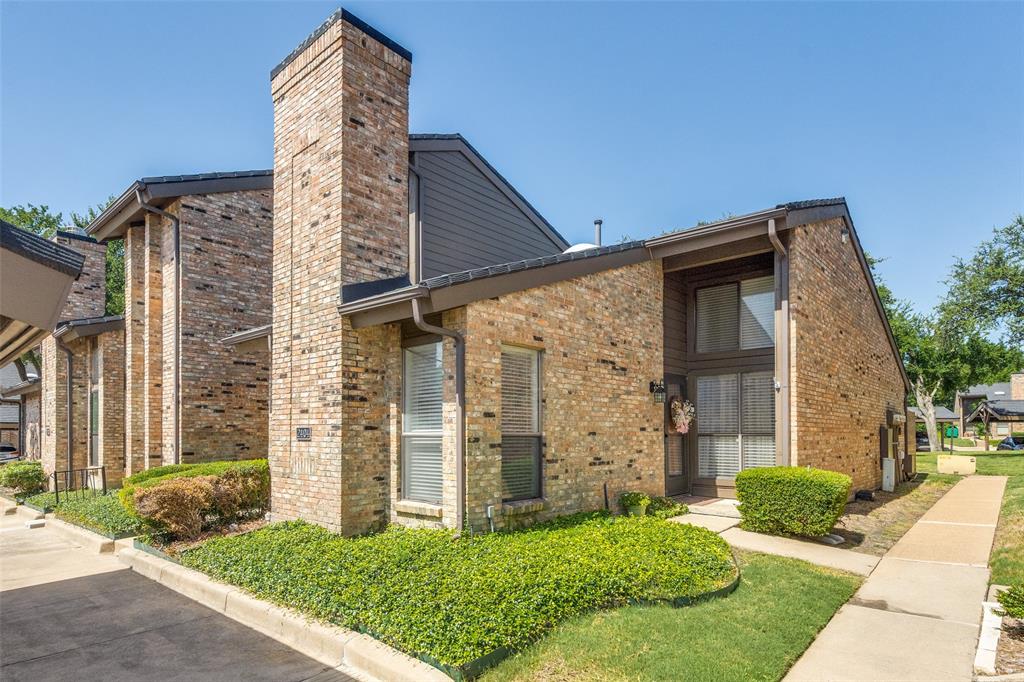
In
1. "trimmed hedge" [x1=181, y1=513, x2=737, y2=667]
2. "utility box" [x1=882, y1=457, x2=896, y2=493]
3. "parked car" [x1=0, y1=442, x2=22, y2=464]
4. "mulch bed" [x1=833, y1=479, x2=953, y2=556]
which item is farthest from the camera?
"parked car" [x1=0, y1=442, x2=22, y2=464]

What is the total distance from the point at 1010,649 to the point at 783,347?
18.6 feet

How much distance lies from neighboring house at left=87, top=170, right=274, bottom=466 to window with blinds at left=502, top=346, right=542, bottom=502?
779 cm

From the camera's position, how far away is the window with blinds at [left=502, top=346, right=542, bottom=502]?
24.6ft

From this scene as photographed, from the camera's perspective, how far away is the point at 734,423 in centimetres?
1133

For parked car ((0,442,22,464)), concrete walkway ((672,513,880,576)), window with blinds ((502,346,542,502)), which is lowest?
parked car ((0,442,22,464))

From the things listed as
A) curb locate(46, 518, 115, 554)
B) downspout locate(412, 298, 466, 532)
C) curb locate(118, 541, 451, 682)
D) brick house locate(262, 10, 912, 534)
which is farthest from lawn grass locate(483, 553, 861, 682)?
curb locate(46, 518, 115, 554)

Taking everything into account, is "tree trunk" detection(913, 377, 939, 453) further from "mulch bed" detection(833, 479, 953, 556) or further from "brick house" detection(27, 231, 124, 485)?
"brick house" detection(27, 231, 124, 485)

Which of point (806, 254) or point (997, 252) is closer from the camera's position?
point (806, 254)

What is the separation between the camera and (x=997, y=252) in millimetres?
27266

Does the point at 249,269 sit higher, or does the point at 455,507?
the point at 249,269

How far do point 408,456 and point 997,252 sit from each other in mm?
31706

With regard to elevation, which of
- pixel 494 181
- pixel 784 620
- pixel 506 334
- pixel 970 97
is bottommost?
pixel 784 620


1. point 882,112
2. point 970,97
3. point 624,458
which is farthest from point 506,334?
point 970,97

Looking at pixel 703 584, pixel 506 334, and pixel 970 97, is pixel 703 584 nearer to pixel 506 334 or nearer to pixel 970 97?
pixel 506 334
